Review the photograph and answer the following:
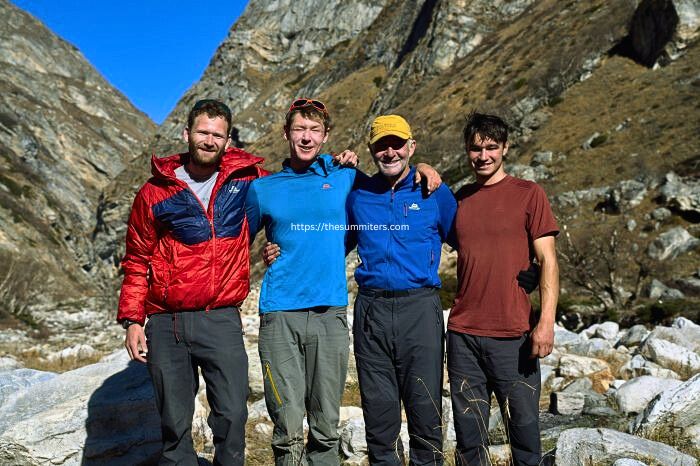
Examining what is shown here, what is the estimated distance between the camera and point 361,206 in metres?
3.99

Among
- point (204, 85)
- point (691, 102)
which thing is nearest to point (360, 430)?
point (691, 102)

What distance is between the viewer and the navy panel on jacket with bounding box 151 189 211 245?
3.74 meters

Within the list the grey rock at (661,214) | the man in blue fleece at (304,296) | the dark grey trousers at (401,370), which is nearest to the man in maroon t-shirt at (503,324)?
the dark grey trousers at (401,370)

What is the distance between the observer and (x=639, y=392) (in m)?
6.09

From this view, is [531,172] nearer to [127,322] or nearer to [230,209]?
[230,209]

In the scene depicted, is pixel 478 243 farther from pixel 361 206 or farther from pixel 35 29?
pixel 35 29

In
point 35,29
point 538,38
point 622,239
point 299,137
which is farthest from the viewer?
point 35,29

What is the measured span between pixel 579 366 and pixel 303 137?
590cm

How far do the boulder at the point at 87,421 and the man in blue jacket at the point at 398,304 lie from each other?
2651mm

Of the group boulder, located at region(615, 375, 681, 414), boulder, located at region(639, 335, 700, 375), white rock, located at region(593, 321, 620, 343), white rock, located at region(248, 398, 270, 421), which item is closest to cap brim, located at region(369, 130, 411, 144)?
white rock, located at region(248, 398, 270, 421)

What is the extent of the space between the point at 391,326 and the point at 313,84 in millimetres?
75389

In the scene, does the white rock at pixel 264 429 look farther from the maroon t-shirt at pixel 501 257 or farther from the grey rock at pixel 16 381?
the maroon t-shirt at pixel 501 257

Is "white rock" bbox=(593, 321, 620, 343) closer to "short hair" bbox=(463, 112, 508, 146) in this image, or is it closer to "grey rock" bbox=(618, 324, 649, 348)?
"grey rock" bbox=(618, 324, 649, 348)

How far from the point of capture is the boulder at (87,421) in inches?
194
